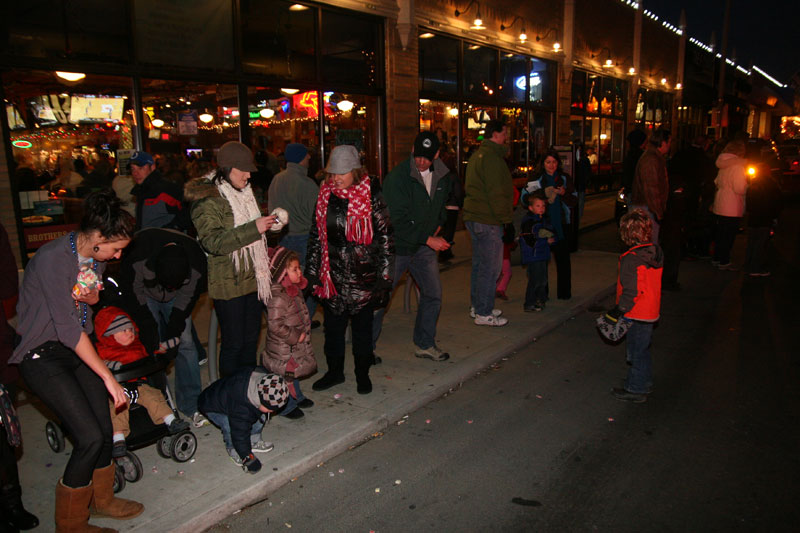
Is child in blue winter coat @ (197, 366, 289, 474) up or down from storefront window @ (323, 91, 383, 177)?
down

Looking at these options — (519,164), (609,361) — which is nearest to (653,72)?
(519,164)

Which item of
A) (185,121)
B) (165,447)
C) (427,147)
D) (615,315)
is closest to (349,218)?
(427,147)

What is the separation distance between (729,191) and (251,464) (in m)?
A: 9.54

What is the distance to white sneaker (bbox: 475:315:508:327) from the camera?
7242 mm

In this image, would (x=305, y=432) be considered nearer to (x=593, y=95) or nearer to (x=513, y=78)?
(x=513, y=78)

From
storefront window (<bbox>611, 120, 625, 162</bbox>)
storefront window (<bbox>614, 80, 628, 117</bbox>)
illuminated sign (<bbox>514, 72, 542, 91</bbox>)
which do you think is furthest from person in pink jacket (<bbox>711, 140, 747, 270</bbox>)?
storefront window (<bbox>614, 80, 628, 117</bbox>)

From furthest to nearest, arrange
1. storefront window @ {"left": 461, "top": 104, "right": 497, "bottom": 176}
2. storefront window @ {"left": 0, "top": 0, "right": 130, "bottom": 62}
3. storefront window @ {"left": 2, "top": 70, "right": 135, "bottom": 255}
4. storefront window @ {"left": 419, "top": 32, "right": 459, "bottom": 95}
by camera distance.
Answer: storefront window @ {"left": 461, "top": 104, "right": 497, "bottom": 176} < storefront window @ {"left": 419, "top": 32, "right": 459, "bottom": 95} < storefront window @ {"left": 2, "top": 70, "right": 135, "bottom": 255} < storefront window @ {"left": 0, "top": 0, "right": 130, "bottom": 62}

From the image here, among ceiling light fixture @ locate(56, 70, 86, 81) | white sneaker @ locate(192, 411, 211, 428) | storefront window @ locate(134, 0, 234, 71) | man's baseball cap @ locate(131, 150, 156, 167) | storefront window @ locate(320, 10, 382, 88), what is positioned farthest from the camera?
storefront window @ locate(320, 10, 382, 88)

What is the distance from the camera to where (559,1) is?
20.0 metres

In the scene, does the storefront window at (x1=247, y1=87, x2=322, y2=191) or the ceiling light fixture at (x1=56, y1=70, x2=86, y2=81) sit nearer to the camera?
the ceiling light fixture at (x1=56, y1=70, x2=86, y2=81)

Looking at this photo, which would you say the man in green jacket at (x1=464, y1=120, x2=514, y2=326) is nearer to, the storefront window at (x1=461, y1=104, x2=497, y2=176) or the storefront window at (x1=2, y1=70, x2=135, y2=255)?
the storefront window at (x1=2, y1=70, x2=135, y2=255)

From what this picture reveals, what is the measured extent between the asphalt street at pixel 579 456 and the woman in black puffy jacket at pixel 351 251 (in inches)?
38.8

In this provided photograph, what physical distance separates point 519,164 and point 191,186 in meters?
16.2

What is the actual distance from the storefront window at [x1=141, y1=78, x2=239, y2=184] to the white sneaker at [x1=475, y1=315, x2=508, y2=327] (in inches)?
167
